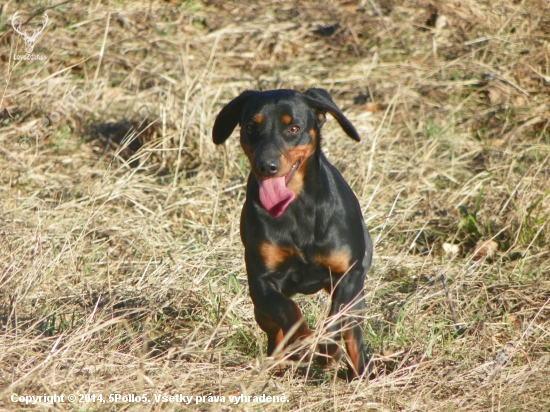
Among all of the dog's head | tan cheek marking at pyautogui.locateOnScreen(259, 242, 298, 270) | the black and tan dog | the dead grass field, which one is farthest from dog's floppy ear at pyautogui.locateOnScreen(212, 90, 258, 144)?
the dead grass field

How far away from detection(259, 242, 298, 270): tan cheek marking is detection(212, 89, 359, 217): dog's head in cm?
16

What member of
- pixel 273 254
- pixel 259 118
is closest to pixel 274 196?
pixel 273 254

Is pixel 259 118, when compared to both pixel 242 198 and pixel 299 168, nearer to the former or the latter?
pixel 299 168

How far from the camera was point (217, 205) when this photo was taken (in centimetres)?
600

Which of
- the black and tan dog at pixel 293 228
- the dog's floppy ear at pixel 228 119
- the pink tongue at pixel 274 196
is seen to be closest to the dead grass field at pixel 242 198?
the black and tan dog at pixel 293 228

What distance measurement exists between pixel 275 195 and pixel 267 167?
8.7 inches

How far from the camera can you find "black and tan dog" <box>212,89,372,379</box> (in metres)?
3.96

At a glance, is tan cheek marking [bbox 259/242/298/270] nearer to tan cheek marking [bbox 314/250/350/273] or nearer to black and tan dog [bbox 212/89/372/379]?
black and tan dog [bbox 212/89/372/379]

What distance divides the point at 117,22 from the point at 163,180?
2833 millimetres

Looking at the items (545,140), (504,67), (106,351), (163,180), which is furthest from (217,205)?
(504,67)

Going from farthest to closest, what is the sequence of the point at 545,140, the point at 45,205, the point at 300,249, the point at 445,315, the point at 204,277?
1. the point at 545,140
2. the point at 45,205
3. the point at 204,277
4. the point at 445,315
5. the point at 300,249

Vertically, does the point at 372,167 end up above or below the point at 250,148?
below

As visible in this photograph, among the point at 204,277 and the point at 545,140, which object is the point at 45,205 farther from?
the point at 545,140

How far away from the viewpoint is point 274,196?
4.03m
